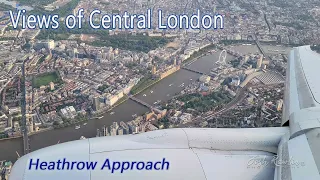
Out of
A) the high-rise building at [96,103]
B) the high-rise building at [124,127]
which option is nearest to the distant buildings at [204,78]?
the high-rise building at [96,103]

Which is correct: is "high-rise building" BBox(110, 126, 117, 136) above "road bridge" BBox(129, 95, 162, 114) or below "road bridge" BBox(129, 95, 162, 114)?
below

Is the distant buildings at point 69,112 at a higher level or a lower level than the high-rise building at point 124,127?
higher

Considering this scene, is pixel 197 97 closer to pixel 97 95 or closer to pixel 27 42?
pixel 97 95

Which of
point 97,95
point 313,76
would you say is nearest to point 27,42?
point 97,95

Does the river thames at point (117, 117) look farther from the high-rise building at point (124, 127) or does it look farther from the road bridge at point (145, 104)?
the high-rise building at point (124, 127)

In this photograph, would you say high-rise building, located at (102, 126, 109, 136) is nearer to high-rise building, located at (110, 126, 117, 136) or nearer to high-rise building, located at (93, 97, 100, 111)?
high-rise building, located at (110, 126, 117, 136)

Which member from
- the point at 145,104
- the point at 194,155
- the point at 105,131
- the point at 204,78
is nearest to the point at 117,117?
the point at 145,104

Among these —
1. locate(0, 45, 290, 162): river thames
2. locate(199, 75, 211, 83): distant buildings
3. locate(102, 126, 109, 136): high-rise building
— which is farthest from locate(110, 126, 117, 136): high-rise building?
locate(199, 75, 211, 83): distant buildings
